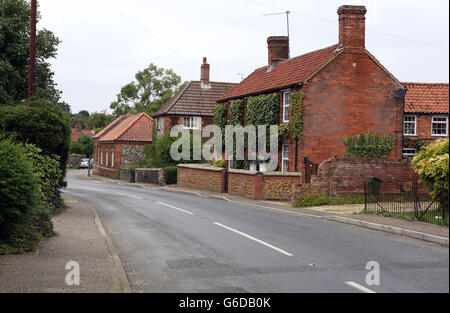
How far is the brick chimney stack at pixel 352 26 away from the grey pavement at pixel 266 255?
14771mm

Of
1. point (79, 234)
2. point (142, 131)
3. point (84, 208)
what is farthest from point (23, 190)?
point (142, 131)

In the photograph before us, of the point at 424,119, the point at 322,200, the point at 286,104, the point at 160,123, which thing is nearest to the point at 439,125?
the point at 424,119

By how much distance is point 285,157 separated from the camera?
30297 millimetres

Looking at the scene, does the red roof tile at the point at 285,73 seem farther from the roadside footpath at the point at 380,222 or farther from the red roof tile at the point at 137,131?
the red roof tile at the point at 137,131

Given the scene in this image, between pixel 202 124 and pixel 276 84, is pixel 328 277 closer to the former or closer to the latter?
pixel 276 84

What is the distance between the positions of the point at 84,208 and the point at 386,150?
1716 centimetres

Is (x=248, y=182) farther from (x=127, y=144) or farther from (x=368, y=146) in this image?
(x=127, y=144)

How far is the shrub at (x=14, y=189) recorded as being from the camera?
1027 centimetres

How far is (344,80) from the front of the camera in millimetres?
28938

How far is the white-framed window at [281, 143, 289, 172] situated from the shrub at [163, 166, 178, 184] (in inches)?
608

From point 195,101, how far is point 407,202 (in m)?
36.2

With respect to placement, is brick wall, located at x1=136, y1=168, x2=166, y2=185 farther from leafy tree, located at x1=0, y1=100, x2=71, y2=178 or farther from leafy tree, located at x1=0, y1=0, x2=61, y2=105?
leafy tree, located at x1=0, y1=100, x2=71, y2=178

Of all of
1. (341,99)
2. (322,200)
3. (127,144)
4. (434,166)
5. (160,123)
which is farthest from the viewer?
(127,144)

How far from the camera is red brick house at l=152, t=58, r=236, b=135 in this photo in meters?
51.1
